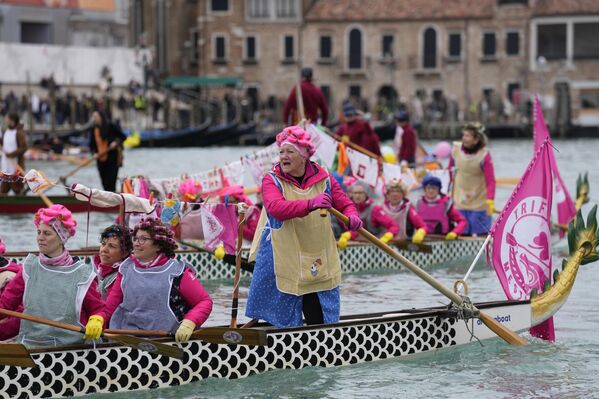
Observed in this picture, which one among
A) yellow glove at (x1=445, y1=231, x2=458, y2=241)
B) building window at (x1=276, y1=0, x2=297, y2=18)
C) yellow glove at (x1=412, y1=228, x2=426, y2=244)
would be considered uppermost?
building window at (x1=276, y1=0, x2=297, y2=18)

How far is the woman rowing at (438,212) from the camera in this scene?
50.6 feet

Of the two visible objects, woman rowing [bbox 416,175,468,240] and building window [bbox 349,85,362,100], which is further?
building window [bbox 349,85,362,100]

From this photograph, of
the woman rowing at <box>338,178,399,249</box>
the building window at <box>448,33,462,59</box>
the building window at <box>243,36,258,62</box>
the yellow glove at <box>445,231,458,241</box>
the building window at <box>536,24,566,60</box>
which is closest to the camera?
the woman rowing at <box>338,178,399,249</box>

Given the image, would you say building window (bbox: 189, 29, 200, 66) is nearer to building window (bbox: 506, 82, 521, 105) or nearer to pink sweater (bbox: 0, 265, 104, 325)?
building window (bbox: 506, 82, 521, 105)

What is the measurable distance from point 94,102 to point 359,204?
34.7m

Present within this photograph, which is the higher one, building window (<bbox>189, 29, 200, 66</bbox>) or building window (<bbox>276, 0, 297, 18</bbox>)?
building window (<bbox>276, 0, 297, 18</bbox>)

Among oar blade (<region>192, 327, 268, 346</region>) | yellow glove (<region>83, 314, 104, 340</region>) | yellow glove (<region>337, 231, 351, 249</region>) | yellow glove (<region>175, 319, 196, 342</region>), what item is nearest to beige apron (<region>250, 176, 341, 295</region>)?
oar blade (<region>192, 327, 268, 346</region>)

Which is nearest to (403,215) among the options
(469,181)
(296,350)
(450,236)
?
(450,236)

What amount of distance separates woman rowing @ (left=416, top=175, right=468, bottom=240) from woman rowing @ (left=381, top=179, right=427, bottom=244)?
47 centimetres

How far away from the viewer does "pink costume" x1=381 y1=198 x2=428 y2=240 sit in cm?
1486

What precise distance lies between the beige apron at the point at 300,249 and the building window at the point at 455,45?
6138 cm

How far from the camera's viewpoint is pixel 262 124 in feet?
199

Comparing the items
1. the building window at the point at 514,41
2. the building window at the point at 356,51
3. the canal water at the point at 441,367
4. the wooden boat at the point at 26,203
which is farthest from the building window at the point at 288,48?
the canal water at the point at 441,367

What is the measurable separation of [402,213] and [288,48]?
57.4 m
